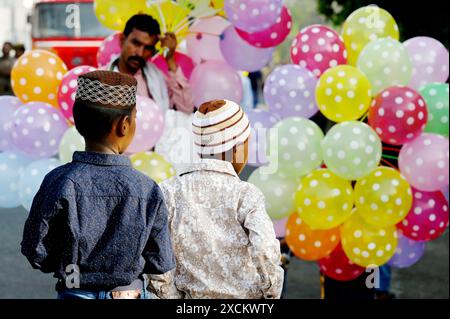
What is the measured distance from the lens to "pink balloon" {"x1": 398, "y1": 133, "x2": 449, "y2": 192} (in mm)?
4477

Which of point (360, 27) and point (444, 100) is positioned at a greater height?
point (360, 27)

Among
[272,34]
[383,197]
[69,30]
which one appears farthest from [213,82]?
[69,30]

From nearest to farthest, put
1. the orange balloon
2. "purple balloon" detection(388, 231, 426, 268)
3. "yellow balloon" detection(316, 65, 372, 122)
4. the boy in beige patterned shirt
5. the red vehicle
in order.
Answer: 1. the boy in beige patterned shirt
2. "yellow balloon" detection(316, 65, 372, 122)
3. the orange balloon
4. "purple balloon" detection(388, 231, 426, 268)
5. the red vehicle

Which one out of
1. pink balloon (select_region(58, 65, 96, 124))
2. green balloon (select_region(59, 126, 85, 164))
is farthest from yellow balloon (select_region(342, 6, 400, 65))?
green balloon (select_region(59, 126, 85, 164))

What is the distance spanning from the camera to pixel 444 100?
4621 mm

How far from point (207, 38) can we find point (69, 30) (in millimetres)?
9914

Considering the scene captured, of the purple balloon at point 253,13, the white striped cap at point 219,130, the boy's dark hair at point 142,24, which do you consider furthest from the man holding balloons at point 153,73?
the white striped cap at point 219,130

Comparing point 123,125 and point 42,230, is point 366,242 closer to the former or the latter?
point 123,125

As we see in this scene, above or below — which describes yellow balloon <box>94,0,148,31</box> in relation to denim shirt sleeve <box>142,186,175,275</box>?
above

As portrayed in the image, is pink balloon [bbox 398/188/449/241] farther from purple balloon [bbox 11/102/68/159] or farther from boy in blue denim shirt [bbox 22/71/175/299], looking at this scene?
boy in blue denim shirt [bbox 22/71/175/299]

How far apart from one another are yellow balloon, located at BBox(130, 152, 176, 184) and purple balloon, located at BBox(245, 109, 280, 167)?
49 cm

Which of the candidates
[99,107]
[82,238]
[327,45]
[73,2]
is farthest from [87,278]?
[73,2]
